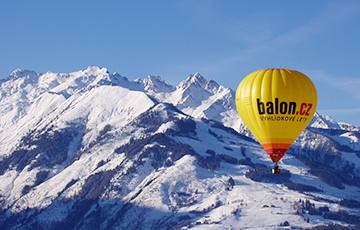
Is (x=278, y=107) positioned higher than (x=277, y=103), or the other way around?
(x=277, y=103)

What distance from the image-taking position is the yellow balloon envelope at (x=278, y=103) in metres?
151

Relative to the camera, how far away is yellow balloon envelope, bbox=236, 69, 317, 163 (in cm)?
15125

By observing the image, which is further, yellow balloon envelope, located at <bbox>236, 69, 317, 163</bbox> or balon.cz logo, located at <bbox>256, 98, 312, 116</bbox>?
balon.cz logo, located at <bbox>256, 98, 312, 116</bbox>

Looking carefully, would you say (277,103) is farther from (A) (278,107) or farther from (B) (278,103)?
(A) (278,107)

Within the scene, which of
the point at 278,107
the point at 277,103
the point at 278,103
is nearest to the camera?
the point at 278,103

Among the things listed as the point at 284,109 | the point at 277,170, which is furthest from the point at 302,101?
the point at 277,170

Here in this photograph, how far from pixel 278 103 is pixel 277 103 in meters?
0.21

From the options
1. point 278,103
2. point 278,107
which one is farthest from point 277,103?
point 278,107

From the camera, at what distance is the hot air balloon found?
5955 inches

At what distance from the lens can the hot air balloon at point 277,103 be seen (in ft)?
496

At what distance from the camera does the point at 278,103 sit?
151750 mm

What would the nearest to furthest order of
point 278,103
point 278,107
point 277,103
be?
1. point 278,103
2. point 277,103
3. point 278,107

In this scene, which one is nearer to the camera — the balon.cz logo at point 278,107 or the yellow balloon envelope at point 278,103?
the yellow balloon envelope at point 278,103

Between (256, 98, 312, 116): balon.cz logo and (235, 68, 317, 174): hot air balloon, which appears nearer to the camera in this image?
(235, 68, 317, 174): hot air balloon
